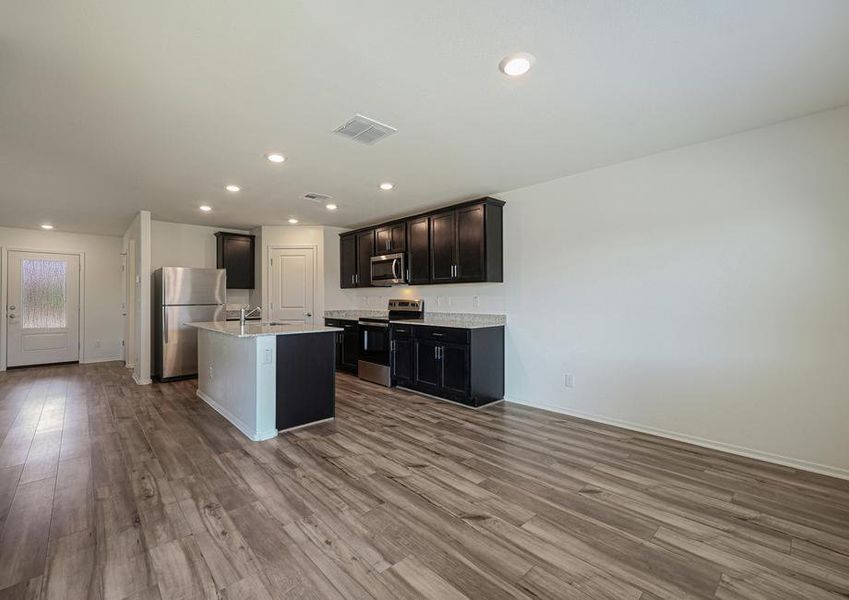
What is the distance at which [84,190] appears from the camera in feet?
14.2

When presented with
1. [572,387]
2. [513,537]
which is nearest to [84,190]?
[513,537]

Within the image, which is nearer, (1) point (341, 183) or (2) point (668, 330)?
(2) point (668, 330)

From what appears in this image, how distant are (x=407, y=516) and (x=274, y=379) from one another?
1.84 meters

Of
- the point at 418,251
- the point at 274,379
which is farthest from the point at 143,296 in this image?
the point at 418,251

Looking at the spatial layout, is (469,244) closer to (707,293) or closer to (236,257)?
(707,293)

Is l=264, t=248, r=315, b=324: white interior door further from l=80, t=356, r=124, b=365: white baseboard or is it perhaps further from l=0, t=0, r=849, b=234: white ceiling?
l=80, t=356, r=124, b=365: white baseboard

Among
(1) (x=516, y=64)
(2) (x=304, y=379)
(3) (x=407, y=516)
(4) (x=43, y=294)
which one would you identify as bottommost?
(3) (x=407, y=516)

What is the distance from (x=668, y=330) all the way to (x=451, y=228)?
2.51m

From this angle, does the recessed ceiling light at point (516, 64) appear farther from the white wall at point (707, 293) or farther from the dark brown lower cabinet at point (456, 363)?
the dark brown lower cabinet at point (456, 363)

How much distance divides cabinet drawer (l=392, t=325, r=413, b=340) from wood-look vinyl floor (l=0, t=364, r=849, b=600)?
154cm

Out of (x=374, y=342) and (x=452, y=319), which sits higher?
(x=452, y=319)

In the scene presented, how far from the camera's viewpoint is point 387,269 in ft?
18.3

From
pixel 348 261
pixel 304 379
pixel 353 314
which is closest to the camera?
pixel 304 379

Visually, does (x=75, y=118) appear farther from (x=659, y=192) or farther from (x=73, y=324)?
(x=73, y=324)
